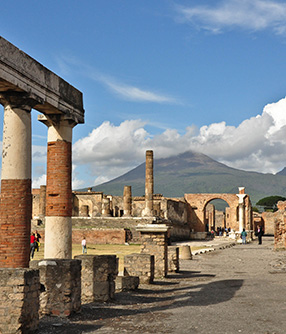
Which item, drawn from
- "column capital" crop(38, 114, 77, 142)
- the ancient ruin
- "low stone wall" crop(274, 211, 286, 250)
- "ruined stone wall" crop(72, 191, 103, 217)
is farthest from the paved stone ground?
"ruined stone wall" crop(72, 191, 103, 217)

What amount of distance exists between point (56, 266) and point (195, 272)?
24.8 feet

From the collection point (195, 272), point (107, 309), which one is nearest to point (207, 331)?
point (107, 309)

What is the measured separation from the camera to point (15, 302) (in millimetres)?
5551

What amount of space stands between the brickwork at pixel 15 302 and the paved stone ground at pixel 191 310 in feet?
1.43

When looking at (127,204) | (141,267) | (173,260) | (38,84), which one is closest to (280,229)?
(173,260)

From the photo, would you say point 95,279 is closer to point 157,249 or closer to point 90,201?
point 157,249

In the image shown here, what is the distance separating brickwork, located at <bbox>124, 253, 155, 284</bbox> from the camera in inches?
418

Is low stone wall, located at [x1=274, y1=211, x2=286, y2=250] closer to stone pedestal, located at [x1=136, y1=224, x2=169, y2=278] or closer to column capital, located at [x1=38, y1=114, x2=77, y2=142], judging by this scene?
stone pedestal, located at [x1=136, y1=224, x2=169, y2=278]

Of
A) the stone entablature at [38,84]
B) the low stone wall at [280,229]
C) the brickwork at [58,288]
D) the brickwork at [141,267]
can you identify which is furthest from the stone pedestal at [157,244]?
the low stone wall at [280,229]

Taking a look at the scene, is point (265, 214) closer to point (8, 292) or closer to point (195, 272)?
point (195, 272)

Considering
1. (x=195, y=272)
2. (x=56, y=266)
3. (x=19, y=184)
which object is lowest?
(x=195, y=272)

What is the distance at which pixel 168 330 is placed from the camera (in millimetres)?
5988

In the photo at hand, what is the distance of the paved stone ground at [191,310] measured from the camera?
20.0 ft

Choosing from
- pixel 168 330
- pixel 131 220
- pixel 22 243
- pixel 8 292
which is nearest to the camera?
pixel 8 292
